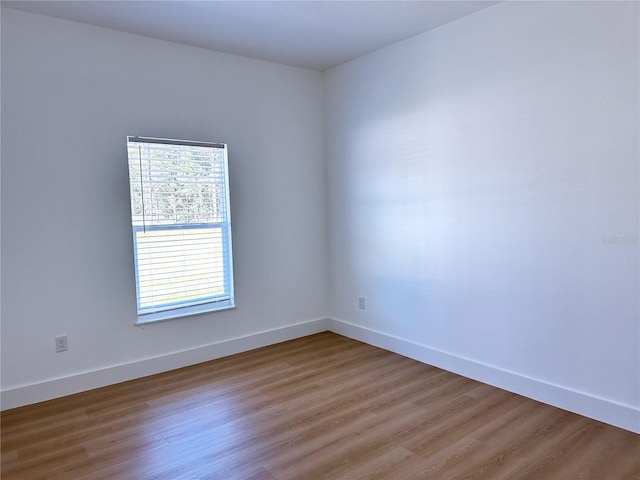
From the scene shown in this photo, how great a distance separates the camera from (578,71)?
2.49 m

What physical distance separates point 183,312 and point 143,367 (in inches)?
20.2

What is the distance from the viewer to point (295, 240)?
13.8 ft

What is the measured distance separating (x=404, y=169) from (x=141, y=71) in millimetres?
2228

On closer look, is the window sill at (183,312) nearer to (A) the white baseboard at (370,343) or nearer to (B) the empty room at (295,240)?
(B) the empty room at (295,240)

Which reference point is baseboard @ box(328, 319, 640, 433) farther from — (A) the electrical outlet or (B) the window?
(A) the electrical outlet

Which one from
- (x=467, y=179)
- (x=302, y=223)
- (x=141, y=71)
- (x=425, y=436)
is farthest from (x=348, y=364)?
(x=141, y=71)

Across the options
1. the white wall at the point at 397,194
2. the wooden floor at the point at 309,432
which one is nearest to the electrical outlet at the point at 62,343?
the white wall at the point at 397,194

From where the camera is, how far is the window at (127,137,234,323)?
129 inches

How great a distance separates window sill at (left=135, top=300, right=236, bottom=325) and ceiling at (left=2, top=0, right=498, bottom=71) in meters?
2.17

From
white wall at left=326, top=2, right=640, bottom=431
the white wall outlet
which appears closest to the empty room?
white wall at left=326, top=2, right=640, bottom=431

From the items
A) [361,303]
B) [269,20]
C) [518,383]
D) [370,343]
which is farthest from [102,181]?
[518,383]

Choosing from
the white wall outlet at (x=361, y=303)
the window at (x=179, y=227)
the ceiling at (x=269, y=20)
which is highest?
the ceiling at (x=269, y=20)

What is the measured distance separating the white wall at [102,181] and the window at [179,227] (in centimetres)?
8

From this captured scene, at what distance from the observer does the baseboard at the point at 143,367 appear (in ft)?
9.39
